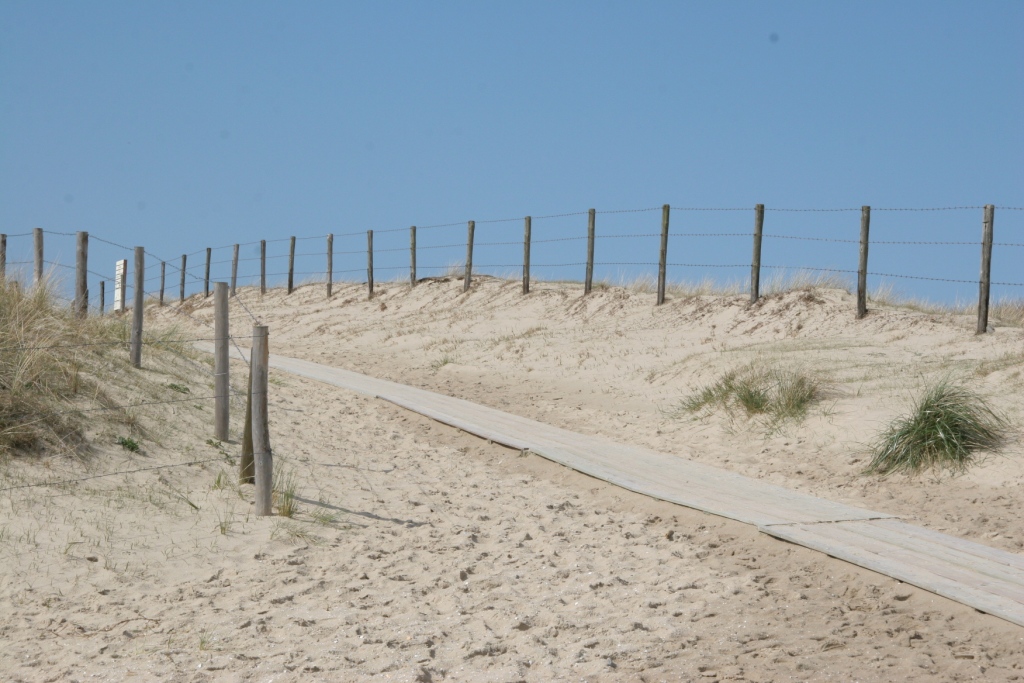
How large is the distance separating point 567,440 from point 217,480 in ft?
13.5

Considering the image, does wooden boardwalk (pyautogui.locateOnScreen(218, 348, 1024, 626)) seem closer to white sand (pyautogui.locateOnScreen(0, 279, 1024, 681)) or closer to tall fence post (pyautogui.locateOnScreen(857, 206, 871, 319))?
white sand (pyautogui.locateOnScreen(0, 279, 1024, 681))

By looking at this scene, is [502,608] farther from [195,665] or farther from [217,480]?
[217,480]

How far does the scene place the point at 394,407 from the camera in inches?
498

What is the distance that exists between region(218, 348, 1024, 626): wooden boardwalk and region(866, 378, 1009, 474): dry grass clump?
1.27 metres

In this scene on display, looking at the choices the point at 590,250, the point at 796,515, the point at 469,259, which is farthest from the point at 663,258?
the point at 796,515

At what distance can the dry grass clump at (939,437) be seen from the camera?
341 inches

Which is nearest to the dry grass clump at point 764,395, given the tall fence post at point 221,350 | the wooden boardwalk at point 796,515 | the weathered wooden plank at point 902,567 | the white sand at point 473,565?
the white sand at point 473,565

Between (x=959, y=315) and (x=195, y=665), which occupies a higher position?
(x=959, y=315)

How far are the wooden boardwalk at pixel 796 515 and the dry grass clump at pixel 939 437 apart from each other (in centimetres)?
127

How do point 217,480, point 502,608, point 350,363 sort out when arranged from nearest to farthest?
point 502,608, point 217,480, point 350,363

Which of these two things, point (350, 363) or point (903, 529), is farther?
point (350, 363)

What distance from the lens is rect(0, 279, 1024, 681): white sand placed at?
499 cm

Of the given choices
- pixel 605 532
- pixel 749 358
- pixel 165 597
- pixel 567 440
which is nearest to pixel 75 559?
pixel 165 597

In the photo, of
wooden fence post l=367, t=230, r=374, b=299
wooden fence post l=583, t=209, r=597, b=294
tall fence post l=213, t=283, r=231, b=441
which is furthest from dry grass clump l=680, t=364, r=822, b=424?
wooden fence post l=367, t=230, r=374, b=299
